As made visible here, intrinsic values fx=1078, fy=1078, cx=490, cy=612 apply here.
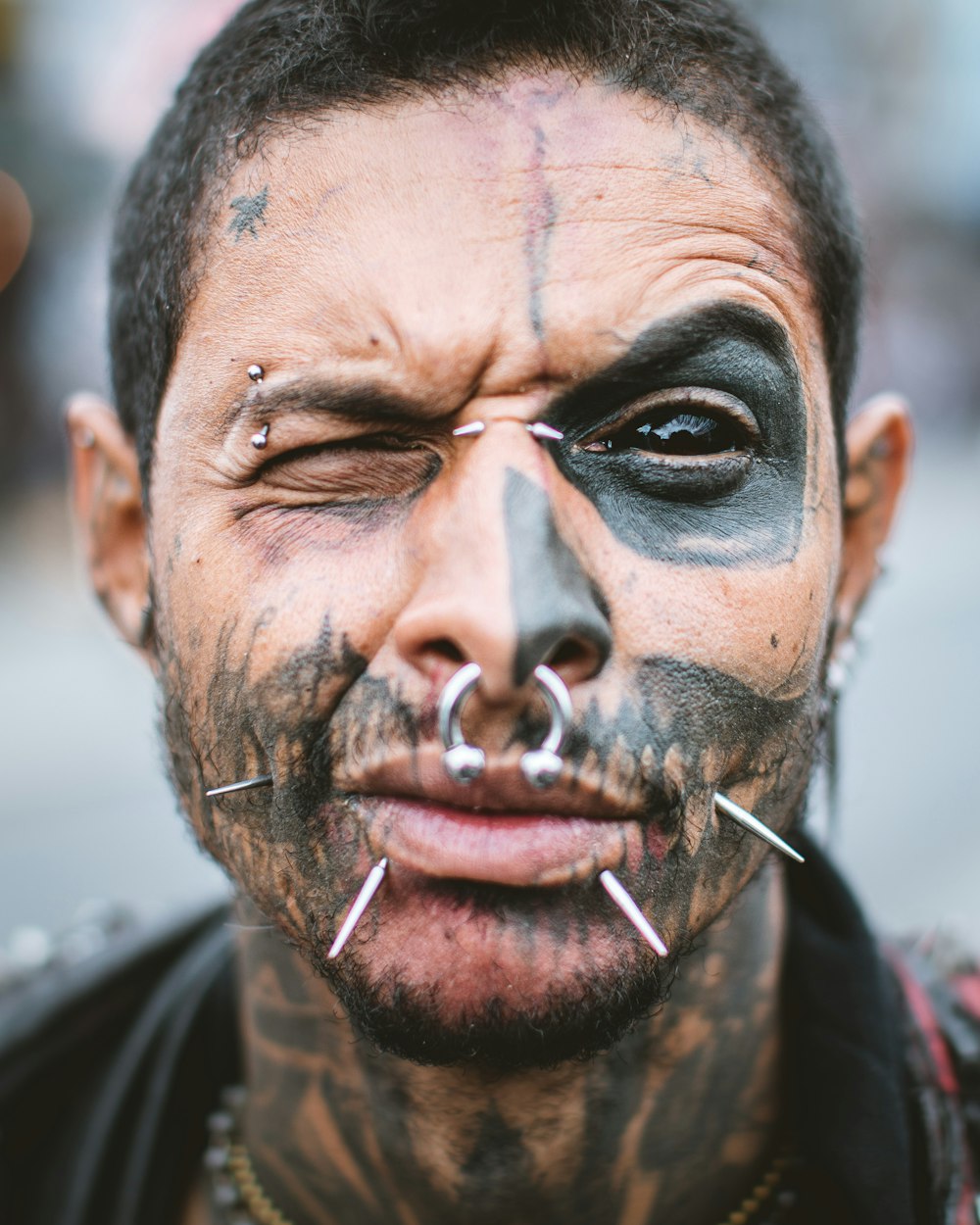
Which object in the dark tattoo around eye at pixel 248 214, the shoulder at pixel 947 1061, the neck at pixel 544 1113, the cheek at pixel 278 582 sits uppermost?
the dark tattoo around eye at pixel 248 214

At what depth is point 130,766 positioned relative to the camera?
24.6ft

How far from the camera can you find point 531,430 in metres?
1.70

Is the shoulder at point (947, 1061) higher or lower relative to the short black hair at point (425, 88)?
lower

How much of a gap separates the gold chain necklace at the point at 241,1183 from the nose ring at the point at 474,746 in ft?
3.76

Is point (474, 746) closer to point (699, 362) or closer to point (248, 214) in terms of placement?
point (699, 362)

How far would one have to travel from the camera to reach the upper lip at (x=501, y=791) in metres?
1.56

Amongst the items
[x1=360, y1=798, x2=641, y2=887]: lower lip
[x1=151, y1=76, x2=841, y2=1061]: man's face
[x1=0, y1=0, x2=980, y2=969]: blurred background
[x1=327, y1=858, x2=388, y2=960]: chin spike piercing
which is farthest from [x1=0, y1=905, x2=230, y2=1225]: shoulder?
[x1=360, y1=798, x2=641, y2=887]: lower lip

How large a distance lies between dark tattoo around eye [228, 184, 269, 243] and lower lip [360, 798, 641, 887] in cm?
102

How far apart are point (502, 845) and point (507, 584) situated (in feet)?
1.24

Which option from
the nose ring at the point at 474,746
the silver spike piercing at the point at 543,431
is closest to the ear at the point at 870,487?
the silver spike piercing at the point at 543,431

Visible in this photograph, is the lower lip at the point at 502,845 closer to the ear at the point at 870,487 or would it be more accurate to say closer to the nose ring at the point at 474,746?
the nose ring at the point at 474,746

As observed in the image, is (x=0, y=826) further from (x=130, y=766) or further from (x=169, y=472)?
(x=169, y=472)

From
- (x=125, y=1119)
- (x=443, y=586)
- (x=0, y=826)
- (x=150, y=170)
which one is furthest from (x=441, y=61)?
(x=0, y=826)

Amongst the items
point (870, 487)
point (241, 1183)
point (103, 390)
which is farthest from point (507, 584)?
point (103, 390)
